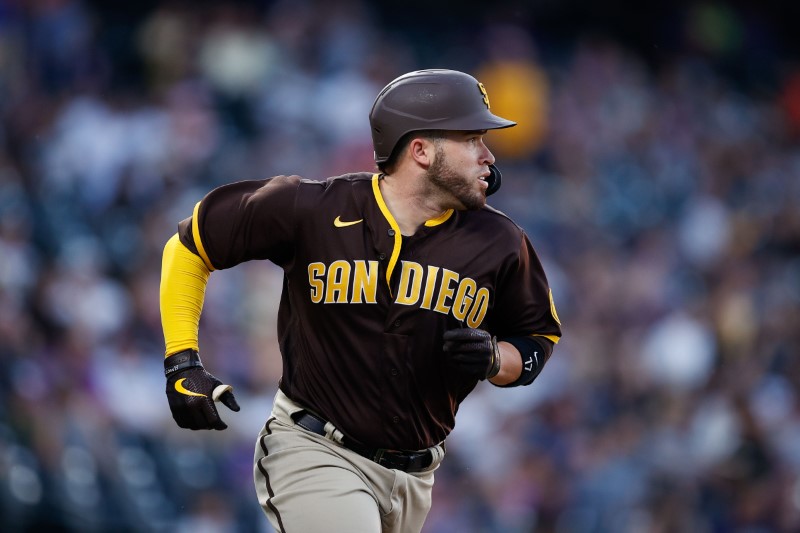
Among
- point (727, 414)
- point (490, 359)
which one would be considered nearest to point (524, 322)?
point (490, 359)

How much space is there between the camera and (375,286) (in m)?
4.19

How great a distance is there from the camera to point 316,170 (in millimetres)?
10227

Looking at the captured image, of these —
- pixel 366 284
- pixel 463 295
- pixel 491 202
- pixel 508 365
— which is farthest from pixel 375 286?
pixel 491 202

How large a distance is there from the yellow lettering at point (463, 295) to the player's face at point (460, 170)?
0.26 meters

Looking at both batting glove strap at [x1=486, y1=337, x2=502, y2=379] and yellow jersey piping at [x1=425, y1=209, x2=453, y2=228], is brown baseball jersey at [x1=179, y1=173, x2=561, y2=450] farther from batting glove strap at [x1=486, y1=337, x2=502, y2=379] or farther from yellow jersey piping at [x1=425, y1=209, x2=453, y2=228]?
batting glove strap at [x1=486, y1=337, x2=502, y2=379]

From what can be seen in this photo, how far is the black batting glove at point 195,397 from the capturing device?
13.2 feet

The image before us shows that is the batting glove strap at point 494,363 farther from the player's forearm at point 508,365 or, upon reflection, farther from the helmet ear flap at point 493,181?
the helmet ear flap at point 493,181

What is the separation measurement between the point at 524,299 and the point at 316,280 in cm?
71

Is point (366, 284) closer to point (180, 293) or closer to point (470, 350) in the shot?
point (470, 350)

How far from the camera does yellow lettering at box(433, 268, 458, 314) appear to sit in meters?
4.21

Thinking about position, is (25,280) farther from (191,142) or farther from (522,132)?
(522,132)

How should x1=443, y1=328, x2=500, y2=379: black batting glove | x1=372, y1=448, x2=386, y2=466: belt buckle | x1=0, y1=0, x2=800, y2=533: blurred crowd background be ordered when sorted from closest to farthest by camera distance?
1. x1=443, y1=328, x2=500, y2=379: black batting glove
2. x1=372, y1=448, x2=386, y2=466: belt buckle
3. x1=0, y1=0, x2=800, y2=533: blurred crowd background

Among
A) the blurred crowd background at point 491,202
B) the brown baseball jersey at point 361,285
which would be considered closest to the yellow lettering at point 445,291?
the brown baseball jersey at point 361,285

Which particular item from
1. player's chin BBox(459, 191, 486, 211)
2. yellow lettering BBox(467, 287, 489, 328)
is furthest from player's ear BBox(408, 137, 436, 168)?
yellow lettering BBox(467, 287, 489, 328)
